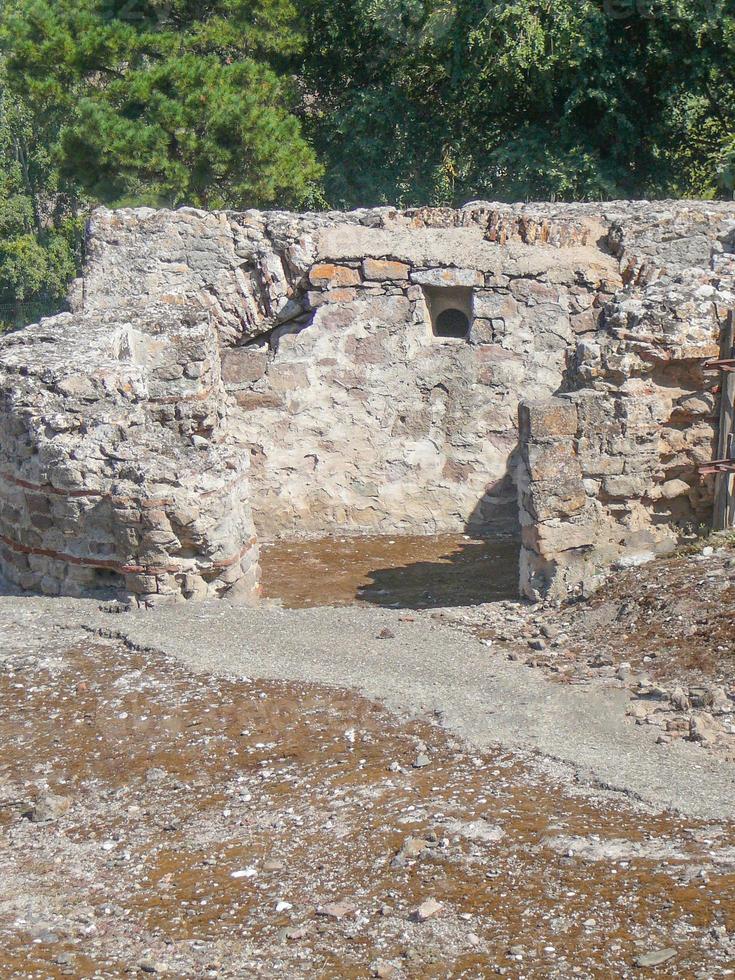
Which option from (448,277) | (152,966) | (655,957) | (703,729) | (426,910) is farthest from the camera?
(448,277)

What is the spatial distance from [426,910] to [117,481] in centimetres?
377

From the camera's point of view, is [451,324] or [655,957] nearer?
[655,957]

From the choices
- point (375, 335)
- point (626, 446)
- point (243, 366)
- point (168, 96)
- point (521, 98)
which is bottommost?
point (626, 446)

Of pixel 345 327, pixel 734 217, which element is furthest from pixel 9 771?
pixel 734 217

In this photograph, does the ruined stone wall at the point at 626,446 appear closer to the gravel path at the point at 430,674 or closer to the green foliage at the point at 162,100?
the gravel path at the point at 430,674

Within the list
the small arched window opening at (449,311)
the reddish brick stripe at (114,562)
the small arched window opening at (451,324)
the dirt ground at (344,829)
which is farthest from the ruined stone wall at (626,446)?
the small arched window opening at (451,324)

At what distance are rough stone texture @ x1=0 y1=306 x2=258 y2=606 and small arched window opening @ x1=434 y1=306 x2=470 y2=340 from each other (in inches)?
103

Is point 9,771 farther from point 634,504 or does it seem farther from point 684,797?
point 634,504

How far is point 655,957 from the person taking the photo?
146 inches

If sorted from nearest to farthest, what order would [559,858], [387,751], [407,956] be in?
[407,956] → [559,858] → [387,751]

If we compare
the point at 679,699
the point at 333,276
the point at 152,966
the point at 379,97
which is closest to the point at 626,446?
the point at 679,699

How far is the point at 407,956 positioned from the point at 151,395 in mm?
4383

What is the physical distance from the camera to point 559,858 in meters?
4.29

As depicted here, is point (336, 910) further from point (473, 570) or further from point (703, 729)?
point (473, 570)
